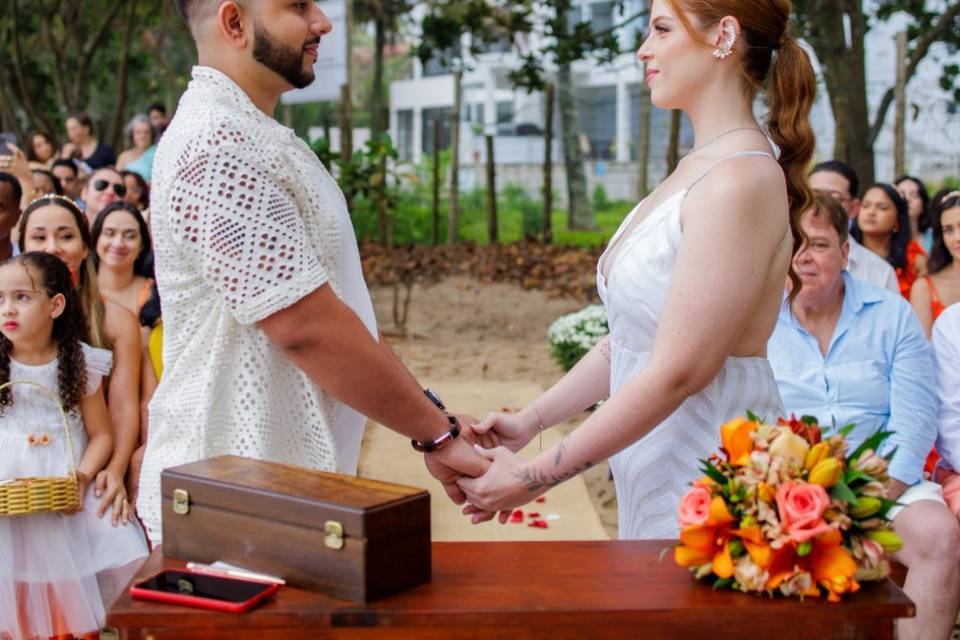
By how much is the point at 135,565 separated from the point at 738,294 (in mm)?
2552

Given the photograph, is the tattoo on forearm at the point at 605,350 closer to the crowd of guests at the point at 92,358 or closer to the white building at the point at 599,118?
the crowd of guests at the point at 92,358

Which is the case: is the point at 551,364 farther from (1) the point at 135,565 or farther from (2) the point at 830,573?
(2) the point at 830,573

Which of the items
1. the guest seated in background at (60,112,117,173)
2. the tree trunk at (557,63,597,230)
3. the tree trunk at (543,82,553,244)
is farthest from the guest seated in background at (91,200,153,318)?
the tree trunk at (557,63,597,230)

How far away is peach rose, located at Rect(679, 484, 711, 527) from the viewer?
6.58 ft

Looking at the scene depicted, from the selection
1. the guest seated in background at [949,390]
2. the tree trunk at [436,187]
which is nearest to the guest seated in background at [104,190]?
the guest seated in background at [949,390]

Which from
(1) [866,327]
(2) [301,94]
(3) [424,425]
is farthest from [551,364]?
(3) [424,425]

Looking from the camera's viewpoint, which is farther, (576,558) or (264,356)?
(264,356)

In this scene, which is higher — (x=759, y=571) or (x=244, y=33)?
(x=244, y=33)

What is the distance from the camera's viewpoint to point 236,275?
7.77 ft

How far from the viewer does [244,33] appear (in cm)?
253

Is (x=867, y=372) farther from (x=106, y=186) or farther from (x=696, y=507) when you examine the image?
(x=106, y=186)

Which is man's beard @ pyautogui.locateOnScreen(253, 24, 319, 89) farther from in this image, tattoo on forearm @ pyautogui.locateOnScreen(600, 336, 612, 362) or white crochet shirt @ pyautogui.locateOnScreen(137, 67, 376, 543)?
tattoo on forearm @ pyautogui.locateOnScreen(600, 336, 612, 362)

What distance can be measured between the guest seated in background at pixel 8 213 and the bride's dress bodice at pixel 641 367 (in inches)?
157

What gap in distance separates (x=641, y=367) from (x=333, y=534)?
968mm
